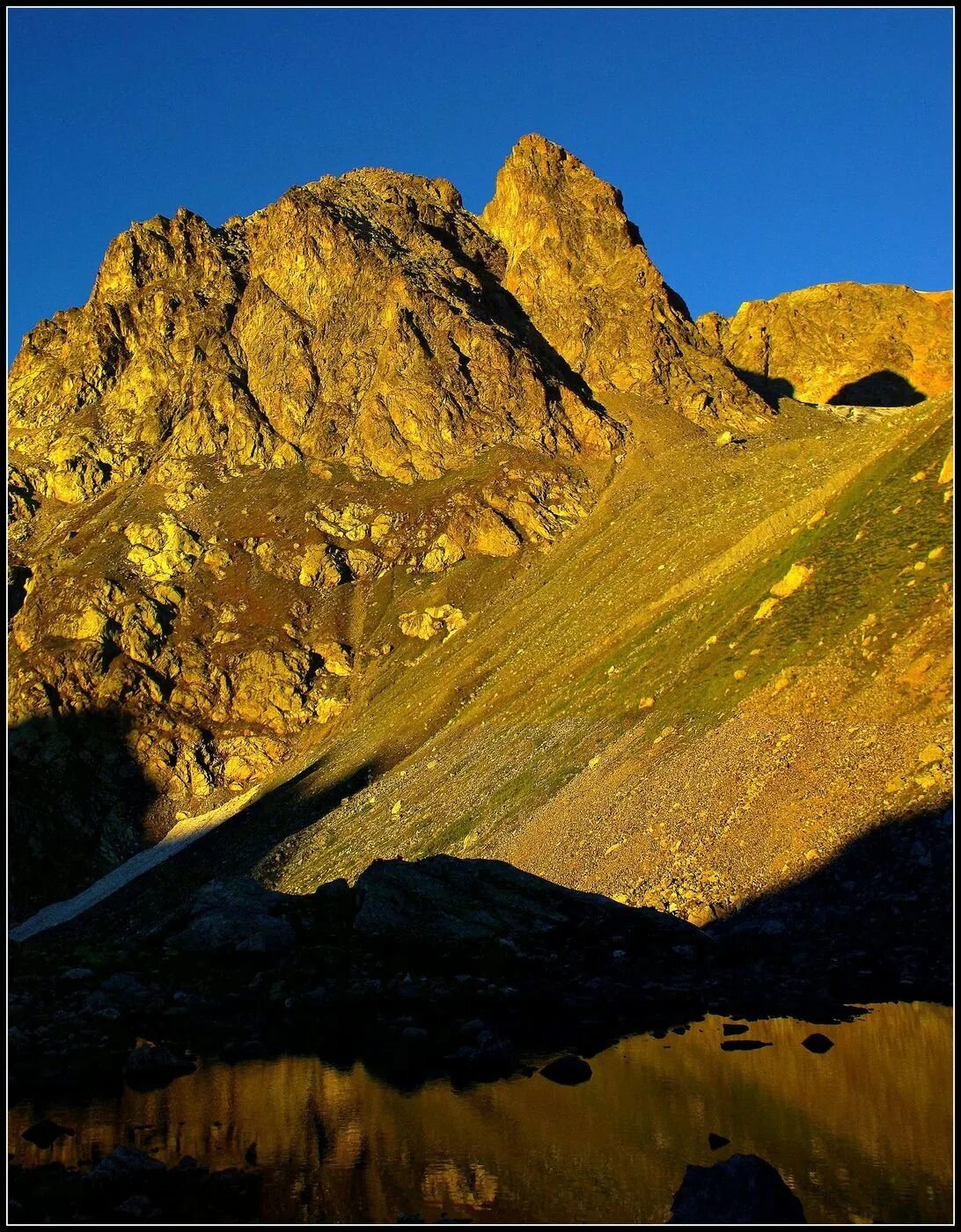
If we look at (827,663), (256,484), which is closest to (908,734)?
(827,663)

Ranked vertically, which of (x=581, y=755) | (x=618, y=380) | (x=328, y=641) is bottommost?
(x=581, y=755)

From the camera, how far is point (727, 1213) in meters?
15.0

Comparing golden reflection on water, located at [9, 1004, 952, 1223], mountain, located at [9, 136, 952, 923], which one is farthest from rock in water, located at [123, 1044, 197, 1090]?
mountain, located at [9, 136, 952, 923]

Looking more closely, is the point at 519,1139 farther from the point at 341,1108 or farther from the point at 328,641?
the point at 328,641

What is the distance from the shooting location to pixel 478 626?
14088cm

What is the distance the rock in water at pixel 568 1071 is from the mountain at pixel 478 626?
19.2m

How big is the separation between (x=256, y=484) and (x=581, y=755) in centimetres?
13006

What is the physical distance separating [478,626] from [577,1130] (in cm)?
12174

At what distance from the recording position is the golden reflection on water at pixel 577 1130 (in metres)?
16.7

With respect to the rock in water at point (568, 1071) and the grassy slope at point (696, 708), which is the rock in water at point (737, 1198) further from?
the grassy slope at point (696, 708)

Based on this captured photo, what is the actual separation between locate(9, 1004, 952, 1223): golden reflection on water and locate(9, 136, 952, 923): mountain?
59.3 feet

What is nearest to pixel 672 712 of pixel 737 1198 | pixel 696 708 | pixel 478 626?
pixel 696 708

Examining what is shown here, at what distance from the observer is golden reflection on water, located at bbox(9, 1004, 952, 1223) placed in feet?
54.8

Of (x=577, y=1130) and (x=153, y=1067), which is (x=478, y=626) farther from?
(x=577, y=1130)
